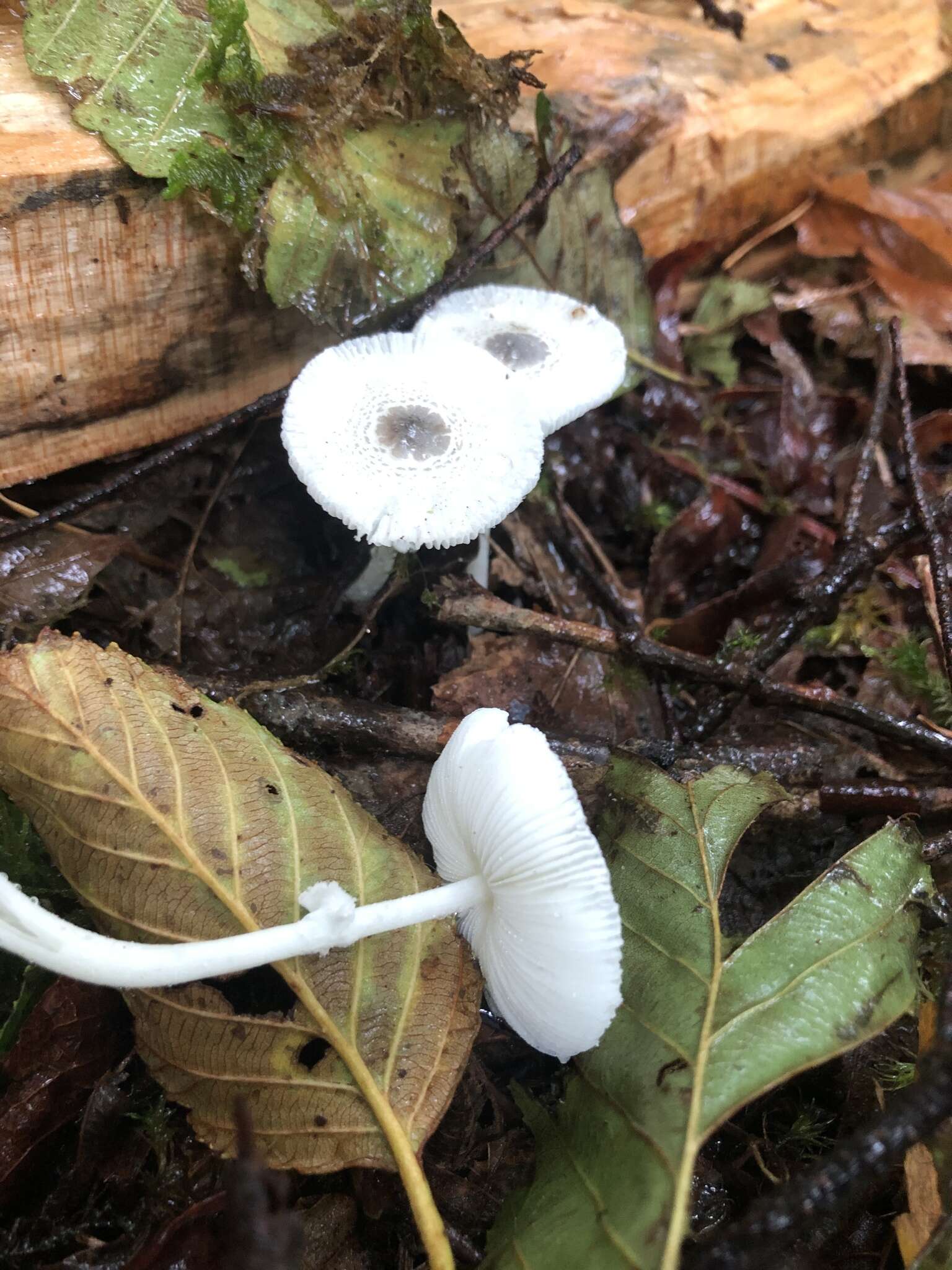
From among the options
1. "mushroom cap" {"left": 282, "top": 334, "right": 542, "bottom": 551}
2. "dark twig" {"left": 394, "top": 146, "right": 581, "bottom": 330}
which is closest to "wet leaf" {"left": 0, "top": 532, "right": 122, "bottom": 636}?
"mushroom cap" {"left": 282, "top": 334, "right": 542, "bottom": 551}

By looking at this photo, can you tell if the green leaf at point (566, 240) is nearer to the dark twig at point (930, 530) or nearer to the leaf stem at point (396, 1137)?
the dark twig at point (930, 530)

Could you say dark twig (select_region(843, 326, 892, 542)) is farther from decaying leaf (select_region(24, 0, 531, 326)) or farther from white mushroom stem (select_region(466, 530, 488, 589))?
decaying leaf (select_region(24, 0, 531, 326))

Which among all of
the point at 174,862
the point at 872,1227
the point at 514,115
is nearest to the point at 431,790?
the point at 174,862

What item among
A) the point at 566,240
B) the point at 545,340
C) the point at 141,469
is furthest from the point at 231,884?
the point at 566,240

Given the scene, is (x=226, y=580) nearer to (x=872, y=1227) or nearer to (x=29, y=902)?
(x=29, y=902)

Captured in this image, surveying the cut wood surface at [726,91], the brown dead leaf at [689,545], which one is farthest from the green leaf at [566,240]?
the brown dead leaf at [689,545]

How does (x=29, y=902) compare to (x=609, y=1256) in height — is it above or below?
above

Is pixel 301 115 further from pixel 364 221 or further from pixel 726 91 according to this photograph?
pixel 726 91
